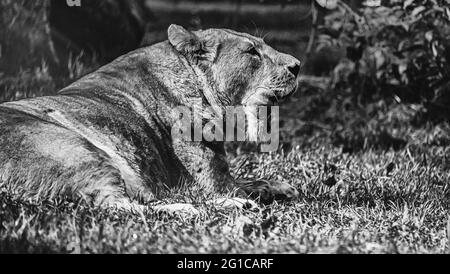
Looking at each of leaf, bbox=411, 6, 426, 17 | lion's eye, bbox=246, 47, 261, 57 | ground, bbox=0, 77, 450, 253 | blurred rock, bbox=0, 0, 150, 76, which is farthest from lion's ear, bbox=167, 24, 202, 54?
blurred rock, bbox=0, 0, 150, 76

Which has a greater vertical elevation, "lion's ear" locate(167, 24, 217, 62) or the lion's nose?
"lion's ear" locate(167, 24, 217, 62)

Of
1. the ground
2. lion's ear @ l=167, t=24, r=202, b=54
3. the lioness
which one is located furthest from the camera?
lion's ear @ l=167, t=24, r=202, b=54

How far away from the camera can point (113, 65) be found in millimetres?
5262

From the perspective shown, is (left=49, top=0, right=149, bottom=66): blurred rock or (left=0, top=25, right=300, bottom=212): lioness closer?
(left=0, top=25, right=300, bottom=212): lioness

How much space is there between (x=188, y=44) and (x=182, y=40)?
0.04 meters

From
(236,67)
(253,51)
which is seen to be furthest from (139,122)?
(253,51)

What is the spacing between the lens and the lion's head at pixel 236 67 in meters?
5.27

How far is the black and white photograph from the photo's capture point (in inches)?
151

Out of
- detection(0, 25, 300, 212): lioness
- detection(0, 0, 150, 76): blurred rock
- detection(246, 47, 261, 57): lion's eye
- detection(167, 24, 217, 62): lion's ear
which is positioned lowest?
detection(0, 0, 150, 76): blurred rock

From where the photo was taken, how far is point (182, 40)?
5.24 metres

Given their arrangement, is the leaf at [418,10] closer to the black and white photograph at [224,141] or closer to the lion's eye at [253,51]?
the black and white photograph at [224,141]

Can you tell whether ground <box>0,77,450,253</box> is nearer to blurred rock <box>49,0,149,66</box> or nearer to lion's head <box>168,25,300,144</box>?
lion's head <box>168,25,300,144</box>

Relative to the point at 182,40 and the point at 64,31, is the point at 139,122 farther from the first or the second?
the point at 64,31

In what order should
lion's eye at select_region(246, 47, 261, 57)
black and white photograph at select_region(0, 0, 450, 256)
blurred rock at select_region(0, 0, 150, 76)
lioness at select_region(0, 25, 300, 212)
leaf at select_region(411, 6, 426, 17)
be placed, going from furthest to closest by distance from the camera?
1. blurred rock at select_region(0, 0, 150, 76)
2. leaf at select_region(411, 6, 426, 17)
3. lion's eye at select_region(246, 47, 261, 57)
4. lioness at select_region(0, 25, 300, 212)
5. black and white photograph at select_region(0, 0, 450, 256)
